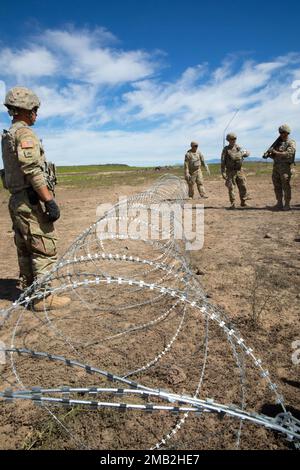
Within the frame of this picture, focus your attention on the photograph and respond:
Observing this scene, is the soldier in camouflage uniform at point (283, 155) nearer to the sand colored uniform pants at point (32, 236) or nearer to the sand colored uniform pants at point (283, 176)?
the sand colored uniform pants at point (283, 176)

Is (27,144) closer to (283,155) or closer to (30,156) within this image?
(30,156)

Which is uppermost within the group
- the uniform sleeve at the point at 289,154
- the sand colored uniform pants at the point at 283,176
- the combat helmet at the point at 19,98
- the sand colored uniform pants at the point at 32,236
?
the combat helmet at the point at 19,98

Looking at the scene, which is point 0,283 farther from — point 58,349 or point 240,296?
point 240,296

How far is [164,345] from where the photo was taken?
3621 millimetres

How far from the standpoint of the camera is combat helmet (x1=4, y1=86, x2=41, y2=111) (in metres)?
4.04

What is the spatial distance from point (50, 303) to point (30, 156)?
1.85 m

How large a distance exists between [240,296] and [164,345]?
1.49 metres

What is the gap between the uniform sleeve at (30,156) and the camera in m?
3.96

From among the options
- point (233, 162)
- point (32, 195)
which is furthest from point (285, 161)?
point (32, 195)

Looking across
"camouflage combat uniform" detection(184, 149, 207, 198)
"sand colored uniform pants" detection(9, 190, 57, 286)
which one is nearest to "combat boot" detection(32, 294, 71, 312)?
"sand colored uniform pants" detection(9, 190, 57, 286)

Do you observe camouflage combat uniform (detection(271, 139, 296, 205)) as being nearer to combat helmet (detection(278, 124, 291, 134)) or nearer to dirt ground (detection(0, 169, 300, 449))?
combat helmet (detection(278, 124, 291, 134))

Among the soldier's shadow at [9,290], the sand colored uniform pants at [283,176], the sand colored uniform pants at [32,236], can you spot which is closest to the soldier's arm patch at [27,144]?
the sand colored uniform pants at [32,236]

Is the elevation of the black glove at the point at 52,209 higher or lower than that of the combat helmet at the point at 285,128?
lower
